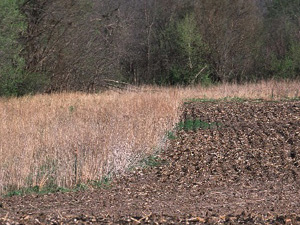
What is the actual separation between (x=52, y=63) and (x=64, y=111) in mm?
9602

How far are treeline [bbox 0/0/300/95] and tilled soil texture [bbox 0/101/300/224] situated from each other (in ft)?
28.6

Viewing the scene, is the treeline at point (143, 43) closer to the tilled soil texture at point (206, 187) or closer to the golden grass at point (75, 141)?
the golden grass at point (75, 141)

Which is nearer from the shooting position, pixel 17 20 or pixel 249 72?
pixel 17 20

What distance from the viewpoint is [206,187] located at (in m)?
8.46

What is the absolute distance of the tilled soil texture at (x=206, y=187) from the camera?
5.89 meters

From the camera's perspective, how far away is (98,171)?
891 cm

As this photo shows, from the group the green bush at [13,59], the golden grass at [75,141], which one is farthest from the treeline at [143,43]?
the golden grass at [75,141]

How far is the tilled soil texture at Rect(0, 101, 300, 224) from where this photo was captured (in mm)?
5891

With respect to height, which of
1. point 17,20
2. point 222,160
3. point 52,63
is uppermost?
point 17,20

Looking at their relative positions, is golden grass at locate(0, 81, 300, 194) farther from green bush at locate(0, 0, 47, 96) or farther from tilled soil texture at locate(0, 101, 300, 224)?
green bush at locate(0, 0, 47, 96)

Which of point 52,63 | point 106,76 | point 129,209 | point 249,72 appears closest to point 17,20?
point 52,63

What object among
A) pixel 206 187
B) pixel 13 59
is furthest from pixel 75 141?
pixel 13 59

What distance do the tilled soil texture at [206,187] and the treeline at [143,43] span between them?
8.71 meters

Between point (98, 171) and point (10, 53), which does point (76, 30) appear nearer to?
point (10, 53)
